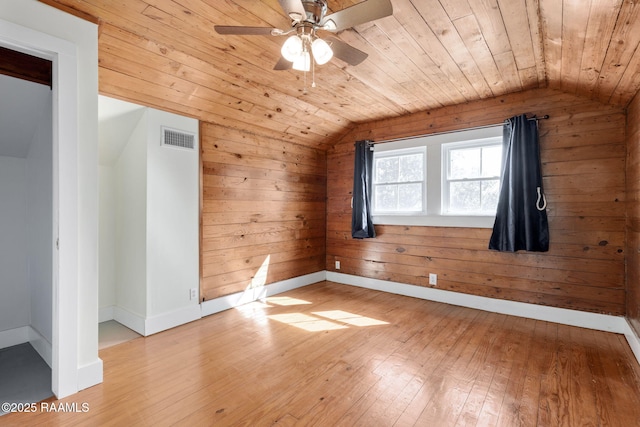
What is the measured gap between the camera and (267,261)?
405 centimetres

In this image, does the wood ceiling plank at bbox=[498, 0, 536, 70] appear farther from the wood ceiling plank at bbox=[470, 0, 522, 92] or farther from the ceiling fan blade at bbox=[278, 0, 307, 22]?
the ceiling fan blade at bbox=[278, 0, 307, 22]

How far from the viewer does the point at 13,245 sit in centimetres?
263

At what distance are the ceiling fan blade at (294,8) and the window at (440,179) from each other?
2.77 metres

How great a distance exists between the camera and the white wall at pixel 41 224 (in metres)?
2.24

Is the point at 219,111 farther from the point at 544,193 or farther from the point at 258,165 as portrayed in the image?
the point at 544,193

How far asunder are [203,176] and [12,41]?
1764 mm

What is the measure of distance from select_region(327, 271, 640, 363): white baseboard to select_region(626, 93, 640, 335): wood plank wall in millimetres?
160

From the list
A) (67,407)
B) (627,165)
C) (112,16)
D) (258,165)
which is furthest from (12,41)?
(627,165)

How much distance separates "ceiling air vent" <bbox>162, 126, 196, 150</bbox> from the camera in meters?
2.98

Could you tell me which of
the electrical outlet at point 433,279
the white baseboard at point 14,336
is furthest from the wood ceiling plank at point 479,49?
the white baseboard at point 14,336

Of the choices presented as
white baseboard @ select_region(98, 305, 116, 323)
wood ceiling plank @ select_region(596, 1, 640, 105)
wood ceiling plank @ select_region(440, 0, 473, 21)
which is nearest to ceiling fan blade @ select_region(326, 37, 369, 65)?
wood ceiling plank @ select_region(440, 0, 473, 21)

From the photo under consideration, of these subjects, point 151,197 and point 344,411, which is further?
point 151,197

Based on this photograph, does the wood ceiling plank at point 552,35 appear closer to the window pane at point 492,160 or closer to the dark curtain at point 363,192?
the window pane at point 492,160

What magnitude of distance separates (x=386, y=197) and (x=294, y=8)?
3.21m
